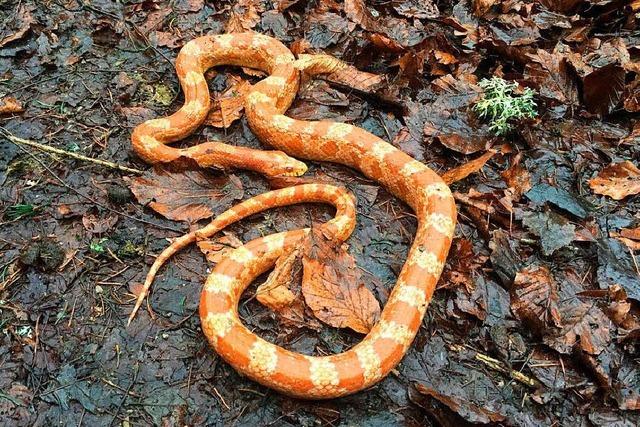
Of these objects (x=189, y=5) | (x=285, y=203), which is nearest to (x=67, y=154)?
(x=285, y=203)

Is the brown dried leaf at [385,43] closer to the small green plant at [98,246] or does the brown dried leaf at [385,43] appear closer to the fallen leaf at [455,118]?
the fallen leaf at [455,118]

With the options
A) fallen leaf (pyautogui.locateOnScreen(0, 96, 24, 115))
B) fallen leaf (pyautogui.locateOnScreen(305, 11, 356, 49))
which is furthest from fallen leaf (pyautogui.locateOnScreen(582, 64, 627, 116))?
fallen leaf (pyautogui.locateOnScreen(0, 96, 24, 115))

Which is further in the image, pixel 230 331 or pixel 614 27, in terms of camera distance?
pixel 614 27

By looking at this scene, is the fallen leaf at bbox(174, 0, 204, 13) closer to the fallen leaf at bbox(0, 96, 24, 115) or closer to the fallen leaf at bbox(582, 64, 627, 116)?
the fallen leaf at bbox(0, 96, 24, 115)

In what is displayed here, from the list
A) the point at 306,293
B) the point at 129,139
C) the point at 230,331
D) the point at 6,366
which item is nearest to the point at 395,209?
the point at 306,293

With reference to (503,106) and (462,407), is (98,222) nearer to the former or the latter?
(462,407)

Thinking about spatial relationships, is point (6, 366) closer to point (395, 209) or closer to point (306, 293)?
point (306, 293)
